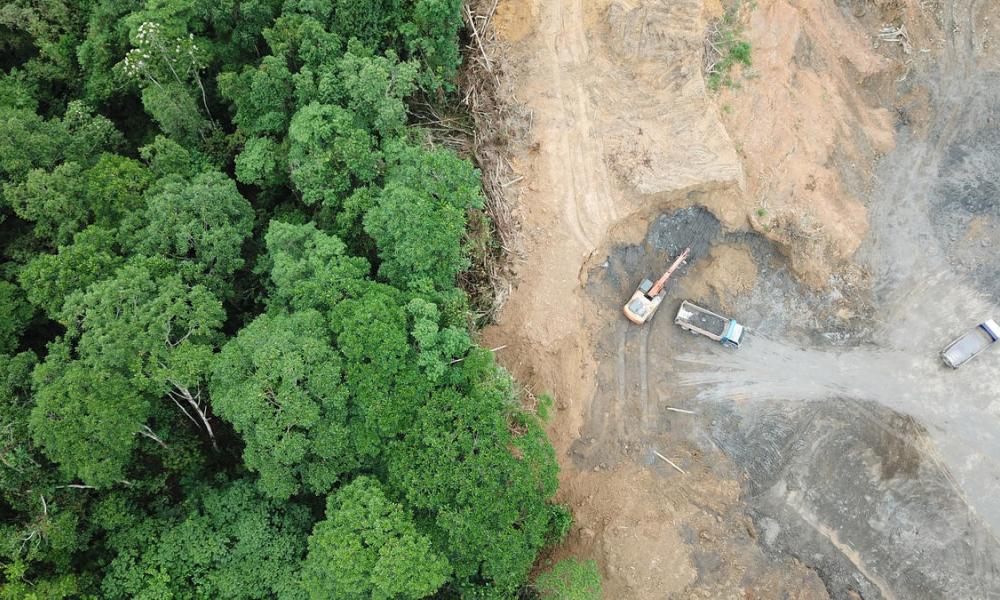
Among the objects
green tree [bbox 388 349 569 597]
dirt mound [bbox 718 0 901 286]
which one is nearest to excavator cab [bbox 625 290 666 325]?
dirt mound [bbox 718 0 901 286]

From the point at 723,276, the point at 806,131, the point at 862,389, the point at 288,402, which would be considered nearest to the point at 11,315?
the point at 288,402

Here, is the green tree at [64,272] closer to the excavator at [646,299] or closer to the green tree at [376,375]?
the green tree at [376,375]

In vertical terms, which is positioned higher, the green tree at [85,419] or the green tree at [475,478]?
the green tree at [85,419]

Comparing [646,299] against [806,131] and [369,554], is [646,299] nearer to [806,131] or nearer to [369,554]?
[806,131]

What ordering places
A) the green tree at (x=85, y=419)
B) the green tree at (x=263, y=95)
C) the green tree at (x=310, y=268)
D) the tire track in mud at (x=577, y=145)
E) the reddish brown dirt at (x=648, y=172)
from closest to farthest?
the green tree at (x=85, y=419) → the green tree at (x=310, y=268) → the green tree at (x=263, y=95) → the reddish brown dirt at (x=648, y=172) → the tire track in mud at (x=577, y=145)

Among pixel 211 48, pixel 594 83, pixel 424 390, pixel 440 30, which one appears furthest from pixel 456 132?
pixel 424 390

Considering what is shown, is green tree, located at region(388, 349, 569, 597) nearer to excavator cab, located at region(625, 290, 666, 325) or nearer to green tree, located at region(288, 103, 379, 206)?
excavator cab, located at region(625, 290, 666, 325)

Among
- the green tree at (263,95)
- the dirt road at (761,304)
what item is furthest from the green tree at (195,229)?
the dirt road at (761,304)
